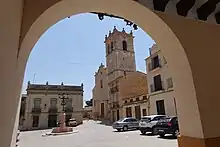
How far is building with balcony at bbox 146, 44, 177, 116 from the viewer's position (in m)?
13.1

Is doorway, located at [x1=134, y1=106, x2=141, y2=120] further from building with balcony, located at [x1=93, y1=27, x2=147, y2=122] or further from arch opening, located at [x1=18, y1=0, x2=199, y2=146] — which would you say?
arch opening, located at [x1=18, y1=0, x2=199, y2=146]

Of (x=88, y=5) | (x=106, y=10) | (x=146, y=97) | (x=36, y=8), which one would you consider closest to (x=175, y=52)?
(x=106, y=10)

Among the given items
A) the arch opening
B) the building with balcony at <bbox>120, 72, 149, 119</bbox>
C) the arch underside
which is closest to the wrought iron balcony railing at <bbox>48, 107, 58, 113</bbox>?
the building with balcony at <bbox>120, 72, 149, 119</bbox>

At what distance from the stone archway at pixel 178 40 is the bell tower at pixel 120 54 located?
23.7 m

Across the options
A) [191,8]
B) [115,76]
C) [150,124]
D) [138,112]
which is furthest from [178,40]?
[115,76]

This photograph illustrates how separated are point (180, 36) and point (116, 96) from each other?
21848 millimetres

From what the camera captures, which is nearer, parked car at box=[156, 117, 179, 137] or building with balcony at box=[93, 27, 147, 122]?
parked car at box=[156, 117, 179, 137]

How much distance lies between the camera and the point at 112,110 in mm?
24484

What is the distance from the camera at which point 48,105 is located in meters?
22.9

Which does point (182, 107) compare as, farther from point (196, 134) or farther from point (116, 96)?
point (116, 96)

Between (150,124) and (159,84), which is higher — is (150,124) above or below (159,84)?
below

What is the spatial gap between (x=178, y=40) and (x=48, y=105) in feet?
76.0

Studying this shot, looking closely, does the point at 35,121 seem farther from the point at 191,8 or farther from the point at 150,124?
the point at 191,8

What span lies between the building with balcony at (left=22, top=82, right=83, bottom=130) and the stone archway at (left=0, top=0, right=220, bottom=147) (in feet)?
67.1
